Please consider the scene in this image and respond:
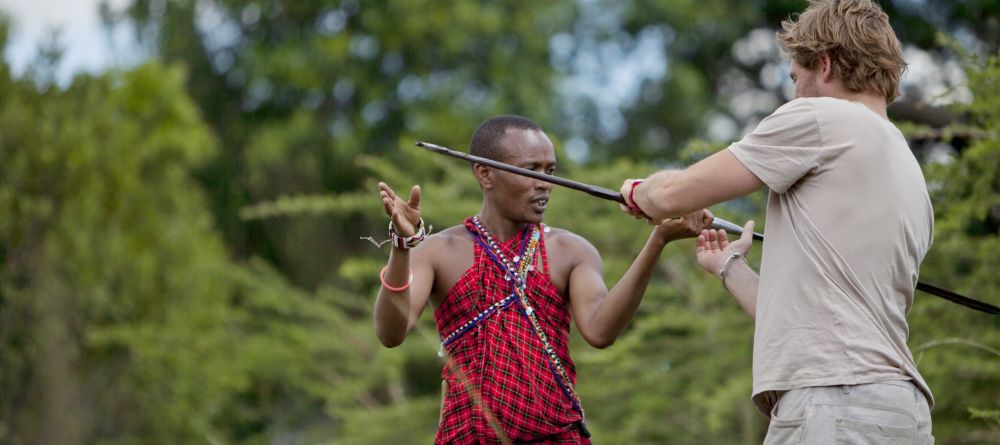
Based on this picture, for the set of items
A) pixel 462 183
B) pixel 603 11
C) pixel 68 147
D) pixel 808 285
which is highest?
pixel 603 11

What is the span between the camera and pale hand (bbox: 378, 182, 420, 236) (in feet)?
12.5

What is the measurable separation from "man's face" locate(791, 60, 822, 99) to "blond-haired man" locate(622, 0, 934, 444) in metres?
0.02

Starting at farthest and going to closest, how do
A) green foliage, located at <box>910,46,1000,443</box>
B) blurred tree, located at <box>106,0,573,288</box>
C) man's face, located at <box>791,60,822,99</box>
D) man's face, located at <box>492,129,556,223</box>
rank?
blurred tree, located at <box>106,0,573,288</box>, green foliage, located at <box>910,46,1000,443</box>, man's face, located at <box>492,129,556,223</box>, man's face, located at <box>791,60,822,99</box>

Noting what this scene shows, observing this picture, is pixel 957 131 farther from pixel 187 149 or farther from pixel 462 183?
pixel 187 149

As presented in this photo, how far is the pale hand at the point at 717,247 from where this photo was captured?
12.8 feet

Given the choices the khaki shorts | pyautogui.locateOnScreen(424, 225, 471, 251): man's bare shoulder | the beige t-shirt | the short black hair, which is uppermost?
the short black hair

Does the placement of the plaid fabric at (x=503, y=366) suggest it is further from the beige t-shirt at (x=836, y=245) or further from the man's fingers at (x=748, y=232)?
→ the beige t-shirt at (x=836, y=245)

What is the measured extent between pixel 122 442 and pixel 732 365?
8362 mm

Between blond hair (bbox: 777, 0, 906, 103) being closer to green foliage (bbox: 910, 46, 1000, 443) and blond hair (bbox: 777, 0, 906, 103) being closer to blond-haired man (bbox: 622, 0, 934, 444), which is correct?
blond-haired man (bbox: 622, 0, 934, 444)

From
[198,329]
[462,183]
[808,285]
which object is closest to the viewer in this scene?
[808,285]

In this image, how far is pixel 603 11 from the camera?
19.9 m

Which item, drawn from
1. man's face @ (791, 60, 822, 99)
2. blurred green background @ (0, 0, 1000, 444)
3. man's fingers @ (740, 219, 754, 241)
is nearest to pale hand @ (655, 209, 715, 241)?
man's fingers @ (740, 219, 754, 241)

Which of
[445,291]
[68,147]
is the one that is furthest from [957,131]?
[68,147]

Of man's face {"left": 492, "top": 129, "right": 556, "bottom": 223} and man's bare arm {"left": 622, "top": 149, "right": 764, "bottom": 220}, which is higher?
man's face {"left": 492, "top": 129, "right": 556, "bottom": 223}
